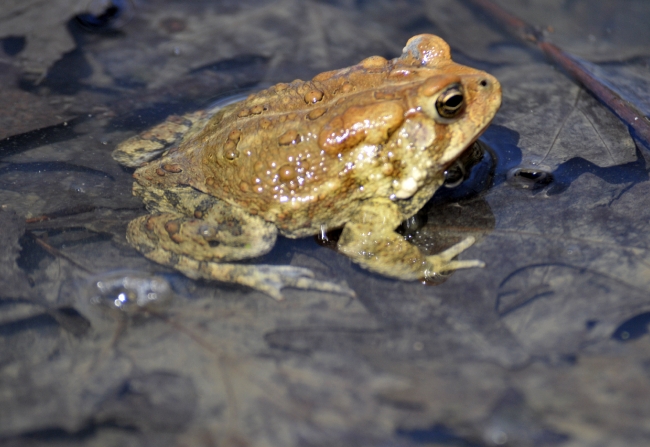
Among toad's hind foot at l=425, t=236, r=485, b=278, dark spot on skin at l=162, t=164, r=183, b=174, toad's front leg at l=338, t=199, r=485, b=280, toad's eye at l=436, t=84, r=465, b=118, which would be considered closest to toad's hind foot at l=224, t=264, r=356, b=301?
toad's front leg at l=338, t=199, r=485, b=280

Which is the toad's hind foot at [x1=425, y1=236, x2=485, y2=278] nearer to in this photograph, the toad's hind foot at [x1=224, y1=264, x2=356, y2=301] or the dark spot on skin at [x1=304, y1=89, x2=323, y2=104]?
Answer: the toad's hind foot at [x1=224, y1=264, x2=356, y2=301]

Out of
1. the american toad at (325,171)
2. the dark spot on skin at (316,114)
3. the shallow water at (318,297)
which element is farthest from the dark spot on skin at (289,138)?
the shallow water at (318,297)

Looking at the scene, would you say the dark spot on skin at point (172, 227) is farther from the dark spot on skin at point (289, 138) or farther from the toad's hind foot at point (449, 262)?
the toad's hind foot at point (449, 262)

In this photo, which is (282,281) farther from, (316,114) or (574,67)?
(574,67)

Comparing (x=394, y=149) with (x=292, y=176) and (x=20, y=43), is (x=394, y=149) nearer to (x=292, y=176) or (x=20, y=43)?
(x=292, y=176)

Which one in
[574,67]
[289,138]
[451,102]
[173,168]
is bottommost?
[173,168]

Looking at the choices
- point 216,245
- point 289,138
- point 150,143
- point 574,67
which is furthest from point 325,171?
point 574,67
